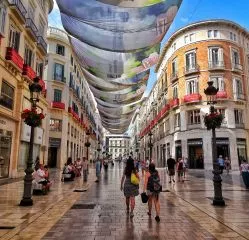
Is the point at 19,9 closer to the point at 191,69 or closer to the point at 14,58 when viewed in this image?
the point at 14,58

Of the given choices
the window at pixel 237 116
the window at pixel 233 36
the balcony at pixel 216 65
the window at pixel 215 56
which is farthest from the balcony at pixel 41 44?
the window at pixel 233 36

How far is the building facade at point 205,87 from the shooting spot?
3569cm

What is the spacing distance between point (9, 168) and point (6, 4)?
1061 centimetres

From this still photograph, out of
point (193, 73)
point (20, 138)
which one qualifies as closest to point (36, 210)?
point (20, 138)

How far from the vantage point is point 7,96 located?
18.7 meters

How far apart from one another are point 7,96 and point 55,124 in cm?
2024

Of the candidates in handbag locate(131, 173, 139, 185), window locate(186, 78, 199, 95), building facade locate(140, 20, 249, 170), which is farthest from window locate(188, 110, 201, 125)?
handbag locate(131, 173, 139, 185)

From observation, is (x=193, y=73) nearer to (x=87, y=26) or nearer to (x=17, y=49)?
(x=17, y=49)

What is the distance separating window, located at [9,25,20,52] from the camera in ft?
63.0

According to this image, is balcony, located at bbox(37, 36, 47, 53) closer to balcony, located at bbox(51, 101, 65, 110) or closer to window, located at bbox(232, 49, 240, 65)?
balcony, located at bbox(51, 101, 65, 110)

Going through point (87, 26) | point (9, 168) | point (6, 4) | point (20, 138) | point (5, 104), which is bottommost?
point (9, 168)

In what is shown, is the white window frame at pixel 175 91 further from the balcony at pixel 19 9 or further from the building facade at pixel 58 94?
the balcony at pixel 19 9

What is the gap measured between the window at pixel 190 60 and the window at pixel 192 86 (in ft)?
5.61

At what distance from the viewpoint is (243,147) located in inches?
1432
